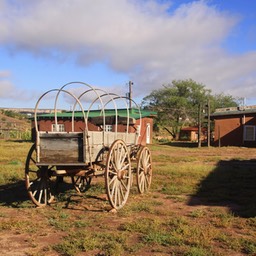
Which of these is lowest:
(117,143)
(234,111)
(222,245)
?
(222,245)

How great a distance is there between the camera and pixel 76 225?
5.65 m

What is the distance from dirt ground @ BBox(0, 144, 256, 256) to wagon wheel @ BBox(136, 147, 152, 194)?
258 millimetres

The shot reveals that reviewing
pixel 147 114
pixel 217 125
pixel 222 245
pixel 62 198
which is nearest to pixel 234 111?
pixel 217 125

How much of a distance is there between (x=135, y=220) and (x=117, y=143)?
1696 mm

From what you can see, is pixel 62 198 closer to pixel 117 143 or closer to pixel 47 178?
pixel 47 178

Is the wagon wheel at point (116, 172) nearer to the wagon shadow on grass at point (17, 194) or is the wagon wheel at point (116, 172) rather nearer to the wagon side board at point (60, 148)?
the wagon side board at point (60, 148)

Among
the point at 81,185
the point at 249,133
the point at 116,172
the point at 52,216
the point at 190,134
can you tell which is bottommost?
the point at 52,216

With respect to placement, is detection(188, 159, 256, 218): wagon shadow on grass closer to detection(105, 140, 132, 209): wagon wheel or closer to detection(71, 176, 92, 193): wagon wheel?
detection(105, 140, 132, 209): wagon wheel

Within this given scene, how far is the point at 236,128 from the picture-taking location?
96.0 ft

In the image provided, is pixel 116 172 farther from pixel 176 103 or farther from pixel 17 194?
pixel 176 103

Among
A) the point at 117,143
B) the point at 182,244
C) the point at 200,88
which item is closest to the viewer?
the point at 182,244

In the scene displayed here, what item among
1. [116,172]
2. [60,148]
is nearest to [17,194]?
[60,148]

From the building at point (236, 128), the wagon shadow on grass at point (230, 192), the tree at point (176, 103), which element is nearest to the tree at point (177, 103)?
→ the tree at point (176, 103)

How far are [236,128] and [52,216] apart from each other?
25.4 meters
